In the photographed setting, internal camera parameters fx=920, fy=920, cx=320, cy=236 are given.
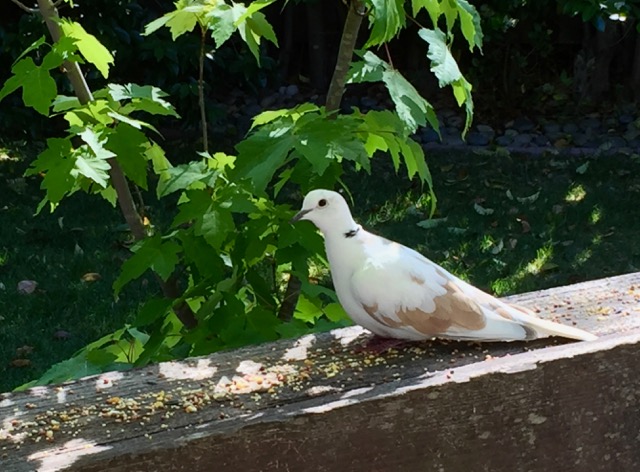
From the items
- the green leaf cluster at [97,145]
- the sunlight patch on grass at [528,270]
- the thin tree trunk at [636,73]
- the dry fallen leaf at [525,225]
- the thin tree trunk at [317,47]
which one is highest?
the thin tree trunk at [317,47]

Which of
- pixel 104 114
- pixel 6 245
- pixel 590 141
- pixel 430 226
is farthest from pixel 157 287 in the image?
pixel 590 141

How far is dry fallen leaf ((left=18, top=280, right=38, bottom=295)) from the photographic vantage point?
423cm

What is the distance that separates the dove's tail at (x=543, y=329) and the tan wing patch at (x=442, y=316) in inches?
3.7

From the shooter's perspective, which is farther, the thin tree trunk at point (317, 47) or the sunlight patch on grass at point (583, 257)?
the thin tree trunk at point (317, 47)

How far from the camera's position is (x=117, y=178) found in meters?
2.38

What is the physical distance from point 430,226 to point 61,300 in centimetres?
195

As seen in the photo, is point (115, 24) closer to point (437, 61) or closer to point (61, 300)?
point (61, 300)

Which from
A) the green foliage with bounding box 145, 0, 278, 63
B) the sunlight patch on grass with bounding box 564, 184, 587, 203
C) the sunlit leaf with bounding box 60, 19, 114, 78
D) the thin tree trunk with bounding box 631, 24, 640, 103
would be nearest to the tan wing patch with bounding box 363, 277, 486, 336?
the green foliage with bounding box 145, 0, 278, 63

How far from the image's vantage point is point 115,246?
474 centimetres

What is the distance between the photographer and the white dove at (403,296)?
1.91 meters

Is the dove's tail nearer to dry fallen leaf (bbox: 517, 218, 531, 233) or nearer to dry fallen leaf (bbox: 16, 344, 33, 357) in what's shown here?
dry fallen leaf (bbox: 16, 344, 33, 357)

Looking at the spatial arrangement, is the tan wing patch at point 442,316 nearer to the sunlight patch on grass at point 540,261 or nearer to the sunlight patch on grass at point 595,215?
the sunlight patch on grass at point 540,261

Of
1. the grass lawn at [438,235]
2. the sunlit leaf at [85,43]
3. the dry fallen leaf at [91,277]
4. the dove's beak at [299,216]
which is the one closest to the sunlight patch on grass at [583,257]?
the grass lawn at [438,235]

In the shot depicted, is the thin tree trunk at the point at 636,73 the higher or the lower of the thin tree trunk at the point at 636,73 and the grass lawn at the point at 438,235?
the higher
